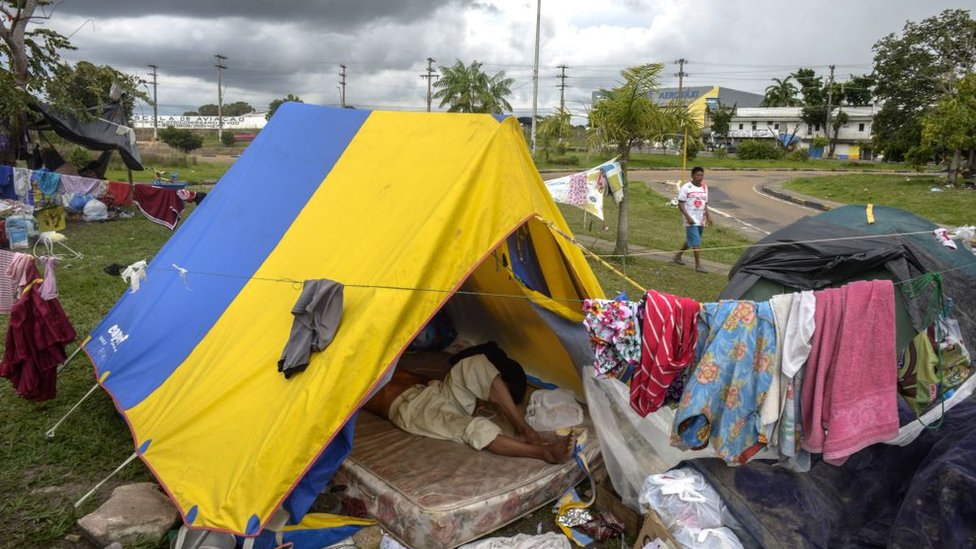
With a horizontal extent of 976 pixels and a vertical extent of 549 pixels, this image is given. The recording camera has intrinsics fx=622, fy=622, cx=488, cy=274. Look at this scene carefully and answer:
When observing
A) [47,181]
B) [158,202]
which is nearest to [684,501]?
[158,202]

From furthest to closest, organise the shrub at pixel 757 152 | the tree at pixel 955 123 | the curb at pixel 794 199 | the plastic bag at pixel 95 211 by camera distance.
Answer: the shrub at pixel 757 152
the curb at pixel 794 199
the tree at pixel 955 123
the plastic bag at pixel 95 211

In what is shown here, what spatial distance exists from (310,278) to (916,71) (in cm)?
2883

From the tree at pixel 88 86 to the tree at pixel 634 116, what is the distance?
9.95 meters

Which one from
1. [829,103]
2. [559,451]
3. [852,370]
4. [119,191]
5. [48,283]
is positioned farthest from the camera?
[829,103]

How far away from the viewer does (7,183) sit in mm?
10711

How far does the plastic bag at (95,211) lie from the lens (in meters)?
12.3

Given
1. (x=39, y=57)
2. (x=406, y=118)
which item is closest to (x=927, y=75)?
(x=406, y=118)

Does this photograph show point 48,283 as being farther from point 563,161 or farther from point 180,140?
point 180,140

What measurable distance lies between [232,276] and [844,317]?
12.4 ft

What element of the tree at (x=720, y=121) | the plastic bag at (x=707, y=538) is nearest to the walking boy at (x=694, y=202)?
the plastic bag at (x=707, y=538)

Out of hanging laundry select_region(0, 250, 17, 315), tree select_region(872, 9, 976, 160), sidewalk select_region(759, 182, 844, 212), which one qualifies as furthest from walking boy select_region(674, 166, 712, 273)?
tree select_region(872, 9, 976, 160)

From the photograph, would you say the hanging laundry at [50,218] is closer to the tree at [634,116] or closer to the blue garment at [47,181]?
the blue garment at [47,181]

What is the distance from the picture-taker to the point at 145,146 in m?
28.0

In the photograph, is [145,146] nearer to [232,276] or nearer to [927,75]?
[232,276]
